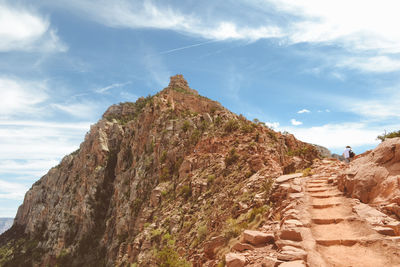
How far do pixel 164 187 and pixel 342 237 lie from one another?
21.1m

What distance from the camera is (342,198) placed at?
34.2 feet

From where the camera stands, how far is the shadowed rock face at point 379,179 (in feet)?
28.2

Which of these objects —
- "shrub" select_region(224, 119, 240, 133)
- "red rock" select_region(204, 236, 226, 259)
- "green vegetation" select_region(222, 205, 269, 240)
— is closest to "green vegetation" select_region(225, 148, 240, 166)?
"shrub" select_region(224, 119, 240, 133)

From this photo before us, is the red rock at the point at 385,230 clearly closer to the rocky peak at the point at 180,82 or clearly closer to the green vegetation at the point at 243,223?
the green vegetation at the point at 243,223

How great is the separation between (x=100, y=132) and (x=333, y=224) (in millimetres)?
62521

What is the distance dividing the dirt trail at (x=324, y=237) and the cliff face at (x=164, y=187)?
2815 mm

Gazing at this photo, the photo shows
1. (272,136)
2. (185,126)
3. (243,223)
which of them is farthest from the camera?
(185,126)

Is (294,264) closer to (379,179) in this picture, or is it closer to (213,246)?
(379,179)

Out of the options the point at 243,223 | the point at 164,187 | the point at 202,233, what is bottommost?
the point at 202,233

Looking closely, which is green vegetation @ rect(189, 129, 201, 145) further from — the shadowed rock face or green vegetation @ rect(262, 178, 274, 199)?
the shadowed rock face

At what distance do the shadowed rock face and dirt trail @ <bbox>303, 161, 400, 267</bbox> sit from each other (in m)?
0.57

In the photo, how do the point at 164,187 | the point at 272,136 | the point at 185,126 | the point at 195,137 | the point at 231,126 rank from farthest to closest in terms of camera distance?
the point at 185,126
the point at 195,137
the point at 164,187
the point at 231,126
the point at 272,136

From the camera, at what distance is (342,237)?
7648mm

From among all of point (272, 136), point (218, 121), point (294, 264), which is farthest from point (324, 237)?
point (218, 121)
